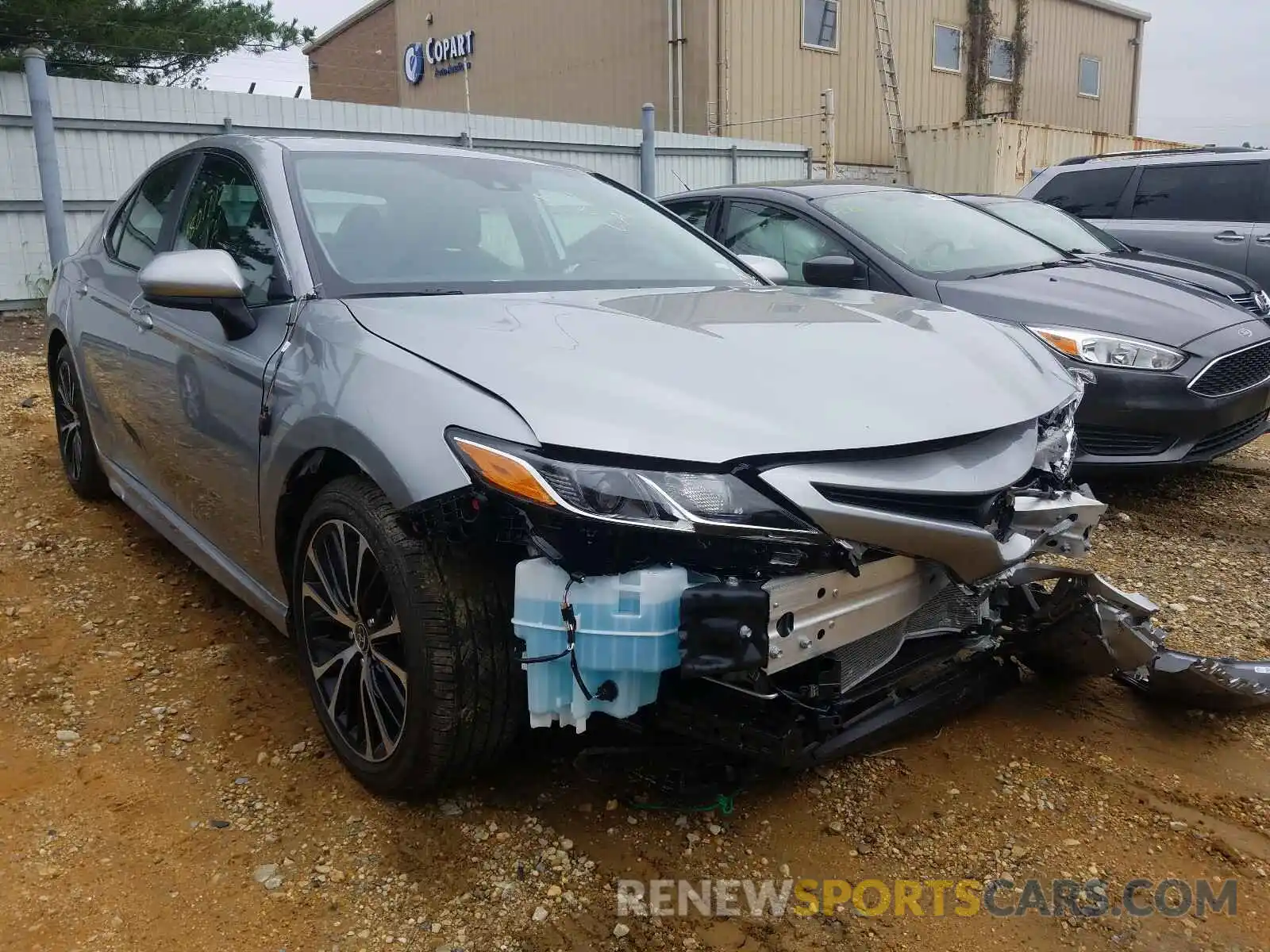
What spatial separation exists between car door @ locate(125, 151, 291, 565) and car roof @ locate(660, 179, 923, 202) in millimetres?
3206

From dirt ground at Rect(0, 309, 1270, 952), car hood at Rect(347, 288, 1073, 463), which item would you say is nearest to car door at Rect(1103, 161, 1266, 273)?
dirt ground at Rect(0, 309, 1270, 952)

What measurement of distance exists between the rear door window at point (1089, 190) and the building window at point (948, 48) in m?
12.4

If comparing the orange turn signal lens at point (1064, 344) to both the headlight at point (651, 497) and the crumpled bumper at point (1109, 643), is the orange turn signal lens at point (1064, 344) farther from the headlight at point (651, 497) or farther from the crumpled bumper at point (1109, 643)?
the headlight at point (651, 497)

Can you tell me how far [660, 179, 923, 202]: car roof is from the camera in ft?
18.3

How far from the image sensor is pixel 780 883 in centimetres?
214

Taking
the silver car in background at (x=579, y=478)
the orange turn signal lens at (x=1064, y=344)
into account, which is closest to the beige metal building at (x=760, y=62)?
the orange turn signal lens at (x=1064, y=344)

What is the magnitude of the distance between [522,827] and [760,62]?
53.6 ft

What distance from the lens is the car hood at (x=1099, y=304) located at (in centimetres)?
454

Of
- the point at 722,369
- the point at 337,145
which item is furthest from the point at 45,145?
the point at 722,369

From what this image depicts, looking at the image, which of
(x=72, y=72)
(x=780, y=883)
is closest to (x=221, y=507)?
(x=780, y=883)

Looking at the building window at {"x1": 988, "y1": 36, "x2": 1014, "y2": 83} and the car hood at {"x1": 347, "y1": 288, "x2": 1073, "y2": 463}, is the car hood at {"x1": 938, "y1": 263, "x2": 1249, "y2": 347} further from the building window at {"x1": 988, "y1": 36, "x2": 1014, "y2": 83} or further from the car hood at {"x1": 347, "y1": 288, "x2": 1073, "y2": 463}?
the building window at {"x1": 988, "y1": 36, "x2": 1014, "y2": 83}

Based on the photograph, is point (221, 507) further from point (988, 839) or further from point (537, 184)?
point (988, 839)

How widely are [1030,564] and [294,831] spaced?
6.15ft

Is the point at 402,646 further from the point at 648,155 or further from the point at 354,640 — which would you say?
the point at 648,155
